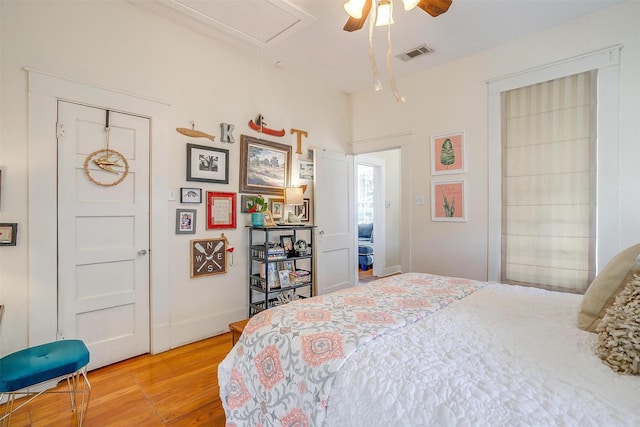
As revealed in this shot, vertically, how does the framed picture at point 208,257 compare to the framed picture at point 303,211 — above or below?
below

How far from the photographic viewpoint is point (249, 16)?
2594mm

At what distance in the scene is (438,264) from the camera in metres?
3.55

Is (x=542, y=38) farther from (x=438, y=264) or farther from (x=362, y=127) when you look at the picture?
(x=438, y=264)

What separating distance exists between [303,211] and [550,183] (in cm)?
255

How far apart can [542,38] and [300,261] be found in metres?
3.33

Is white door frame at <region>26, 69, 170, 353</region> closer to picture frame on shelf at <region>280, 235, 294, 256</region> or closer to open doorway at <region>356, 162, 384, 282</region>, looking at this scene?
picture frame on shelf at <region>280, 235, 294, 256</region>

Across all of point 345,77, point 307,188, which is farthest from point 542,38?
point 307,188

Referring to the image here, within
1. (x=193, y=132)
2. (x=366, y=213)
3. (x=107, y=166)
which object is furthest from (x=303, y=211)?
(x=366, y=213)

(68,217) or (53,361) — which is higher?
(68,217)

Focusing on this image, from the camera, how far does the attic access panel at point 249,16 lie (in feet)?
7.98

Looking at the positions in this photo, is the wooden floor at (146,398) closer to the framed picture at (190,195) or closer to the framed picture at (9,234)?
the framed picture at (9,234)

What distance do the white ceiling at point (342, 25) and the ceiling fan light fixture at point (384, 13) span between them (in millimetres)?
682

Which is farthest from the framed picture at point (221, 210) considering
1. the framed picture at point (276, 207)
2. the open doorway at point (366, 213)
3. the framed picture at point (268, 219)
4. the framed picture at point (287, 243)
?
the open doorway at point (366, 213)

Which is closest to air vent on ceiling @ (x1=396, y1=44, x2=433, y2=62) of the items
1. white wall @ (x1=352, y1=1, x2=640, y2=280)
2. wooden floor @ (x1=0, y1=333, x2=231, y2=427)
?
white wall @ (x1=352, y1=1, x2=640, y2=280)
